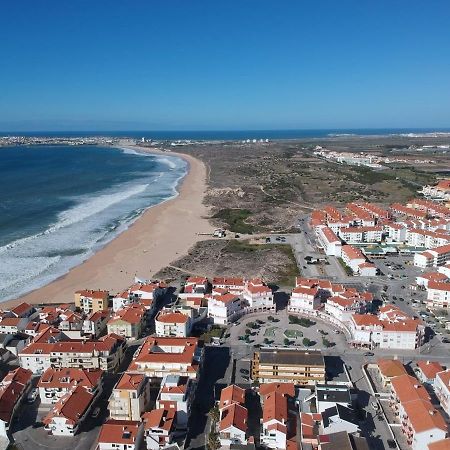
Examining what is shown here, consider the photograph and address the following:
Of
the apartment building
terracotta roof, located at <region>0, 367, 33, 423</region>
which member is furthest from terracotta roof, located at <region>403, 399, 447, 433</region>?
terracotta roof, located at <region>0, 367, 33, 423</region>

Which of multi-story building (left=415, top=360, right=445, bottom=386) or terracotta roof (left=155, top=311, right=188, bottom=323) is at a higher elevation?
terracotta roof (left=155, top=311, right=188, bottom=323)

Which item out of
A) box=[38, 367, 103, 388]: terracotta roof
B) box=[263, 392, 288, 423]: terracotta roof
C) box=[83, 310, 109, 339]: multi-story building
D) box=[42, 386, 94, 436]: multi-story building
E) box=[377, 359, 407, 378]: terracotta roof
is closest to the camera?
box=[263, 392, 288, 423]: terracotta roof

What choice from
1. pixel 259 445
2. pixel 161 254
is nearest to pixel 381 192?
pixel 161 254

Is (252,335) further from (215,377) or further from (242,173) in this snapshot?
(242,173)

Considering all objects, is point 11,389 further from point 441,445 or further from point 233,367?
point 441,445

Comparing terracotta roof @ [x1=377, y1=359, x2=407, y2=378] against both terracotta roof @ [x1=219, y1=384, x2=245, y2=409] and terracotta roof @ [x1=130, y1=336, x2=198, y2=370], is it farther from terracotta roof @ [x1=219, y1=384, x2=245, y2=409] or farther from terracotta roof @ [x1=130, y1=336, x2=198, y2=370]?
terracotta roof @ [x1=130, y1=336, x2=198, y2=370]

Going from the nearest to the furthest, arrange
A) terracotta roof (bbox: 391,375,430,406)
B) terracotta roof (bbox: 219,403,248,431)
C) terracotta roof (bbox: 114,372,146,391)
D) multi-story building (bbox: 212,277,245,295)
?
terracotta roof (bbox: 219,403,248,431) < terracotta roof (bbox: 391,375,430,406) < terracotta roof (bbox: 114,372,146,391) < multi-story building (bbox: 212,277,245,295)

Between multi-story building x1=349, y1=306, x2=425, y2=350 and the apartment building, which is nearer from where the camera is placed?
the apartment building
